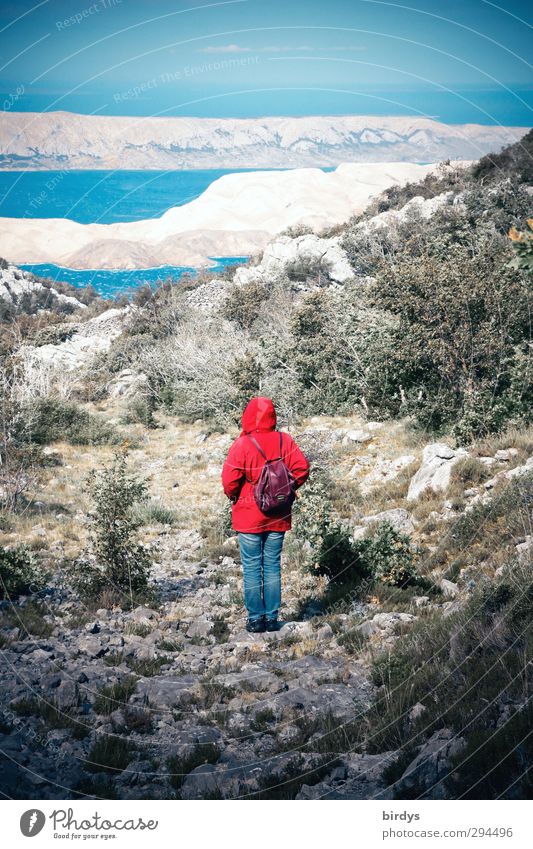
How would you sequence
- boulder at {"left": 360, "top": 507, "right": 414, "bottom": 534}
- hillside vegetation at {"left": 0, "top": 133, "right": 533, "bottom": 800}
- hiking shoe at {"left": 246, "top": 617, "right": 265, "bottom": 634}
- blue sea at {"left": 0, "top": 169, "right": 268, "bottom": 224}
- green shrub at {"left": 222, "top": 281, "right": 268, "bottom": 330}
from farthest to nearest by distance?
1. green shrub at {"left": 222, "top": 281, "right": 268, "bottom": 330}
2. boulder at {"left": 360, "top": 507, "right": 414, "bottom": 534}
3. blue sea at {"left": 0, "top": 169, "right": 268, "bottom": 224}
4. hiking shoe at {"left": 246, "top": 617, "right": 265, "bottom": 634}
5. hillside vegetation at {"left": 0, "top": 133, "right": 533, "bottom": 800}

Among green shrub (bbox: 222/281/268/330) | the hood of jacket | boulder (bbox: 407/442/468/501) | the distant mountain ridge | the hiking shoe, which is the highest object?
the distant mountain ridge

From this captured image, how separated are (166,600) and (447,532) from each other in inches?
159

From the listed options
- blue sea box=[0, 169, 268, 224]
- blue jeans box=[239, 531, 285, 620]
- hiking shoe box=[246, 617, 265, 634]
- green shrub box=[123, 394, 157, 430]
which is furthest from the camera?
green shrub box=[123, 394, 157, 430]

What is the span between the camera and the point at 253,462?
611cm

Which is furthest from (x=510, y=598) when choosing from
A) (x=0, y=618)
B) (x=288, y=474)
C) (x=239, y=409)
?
(x=239, y=409)

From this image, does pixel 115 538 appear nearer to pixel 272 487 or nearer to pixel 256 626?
pixel 256 626

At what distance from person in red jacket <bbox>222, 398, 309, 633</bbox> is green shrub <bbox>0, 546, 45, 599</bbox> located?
2.94 m

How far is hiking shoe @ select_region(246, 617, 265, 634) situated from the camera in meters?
6.73

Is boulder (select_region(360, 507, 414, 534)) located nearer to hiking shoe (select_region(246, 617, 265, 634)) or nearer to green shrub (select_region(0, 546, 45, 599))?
hiking shoe (select_region(246, 617, 265, 634))

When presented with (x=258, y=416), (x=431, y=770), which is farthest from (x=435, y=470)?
(x=431, y=770)

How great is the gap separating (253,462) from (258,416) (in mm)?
469

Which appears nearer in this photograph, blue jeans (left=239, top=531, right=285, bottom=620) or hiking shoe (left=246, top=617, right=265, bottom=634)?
blue jeans (left=239, top=531, right=285, bottom=620)

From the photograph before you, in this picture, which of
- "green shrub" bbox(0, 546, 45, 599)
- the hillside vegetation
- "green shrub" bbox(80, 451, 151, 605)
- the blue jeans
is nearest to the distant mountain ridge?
the hillside vegetation

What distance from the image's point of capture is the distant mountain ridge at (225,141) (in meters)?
10.1
